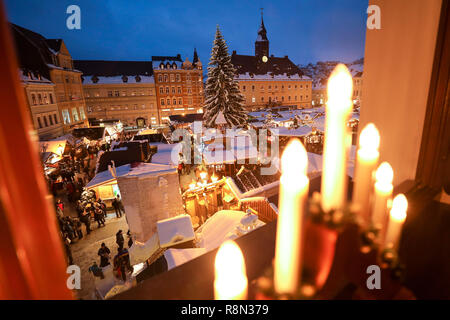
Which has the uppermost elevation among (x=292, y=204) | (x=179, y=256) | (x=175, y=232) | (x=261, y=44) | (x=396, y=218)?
(x=261, y=44)

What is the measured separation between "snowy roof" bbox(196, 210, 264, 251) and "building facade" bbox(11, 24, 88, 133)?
1082 inches

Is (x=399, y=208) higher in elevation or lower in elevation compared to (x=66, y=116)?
lower

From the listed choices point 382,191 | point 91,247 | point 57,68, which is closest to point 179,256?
point 382,191

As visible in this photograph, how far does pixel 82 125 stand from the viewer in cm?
3369

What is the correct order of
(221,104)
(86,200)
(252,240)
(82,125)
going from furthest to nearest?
(82,125) < (221,104) < (86,200) < (252,240)

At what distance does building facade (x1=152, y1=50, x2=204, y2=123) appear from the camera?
4047 cm

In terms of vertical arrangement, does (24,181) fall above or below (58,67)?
below

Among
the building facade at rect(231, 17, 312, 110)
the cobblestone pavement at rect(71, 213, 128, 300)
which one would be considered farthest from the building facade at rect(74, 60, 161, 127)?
the cobblestone pavement at rect(71, 213, 128, 300)

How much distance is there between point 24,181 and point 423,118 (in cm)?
315

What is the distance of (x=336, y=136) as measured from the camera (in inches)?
32.1

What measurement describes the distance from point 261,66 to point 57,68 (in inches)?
1407

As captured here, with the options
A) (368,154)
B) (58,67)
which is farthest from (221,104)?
(58,67)

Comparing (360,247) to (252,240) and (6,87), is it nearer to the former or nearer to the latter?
(252,240)

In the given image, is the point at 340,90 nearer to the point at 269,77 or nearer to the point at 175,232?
the point at 175,232
